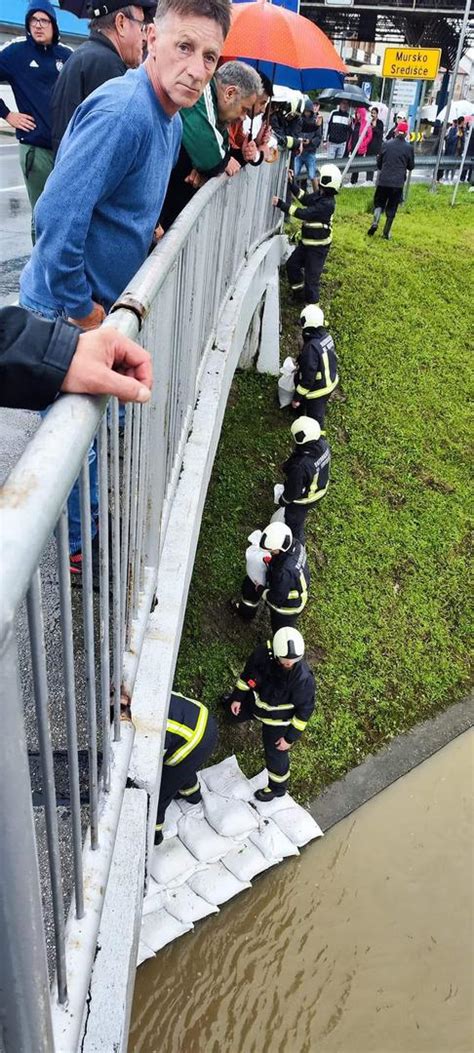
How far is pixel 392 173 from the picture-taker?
1230 cm

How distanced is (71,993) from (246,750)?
448 centimetres

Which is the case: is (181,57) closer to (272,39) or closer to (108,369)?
(108,369)

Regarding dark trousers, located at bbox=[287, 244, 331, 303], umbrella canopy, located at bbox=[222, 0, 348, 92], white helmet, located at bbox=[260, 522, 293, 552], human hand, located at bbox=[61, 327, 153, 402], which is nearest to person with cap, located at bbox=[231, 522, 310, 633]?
white helmet, located at bbox=[260, 522, 293, 552]

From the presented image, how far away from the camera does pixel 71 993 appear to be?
4.88 feet

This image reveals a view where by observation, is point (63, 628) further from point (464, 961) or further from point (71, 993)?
point (464, 961)

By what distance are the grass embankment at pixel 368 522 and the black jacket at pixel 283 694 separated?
705 mm

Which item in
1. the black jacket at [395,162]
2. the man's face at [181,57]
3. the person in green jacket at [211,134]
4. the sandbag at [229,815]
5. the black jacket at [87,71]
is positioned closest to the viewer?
the man's face at [181,57]

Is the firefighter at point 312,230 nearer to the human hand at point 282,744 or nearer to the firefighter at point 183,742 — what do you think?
the human hand at point 282,744

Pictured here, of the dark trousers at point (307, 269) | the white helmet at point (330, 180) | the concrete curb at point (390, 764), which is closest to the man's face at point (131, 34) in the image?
the concrete curb at point (390, 764)

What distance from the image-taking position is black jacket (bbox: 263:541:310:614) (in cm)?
562

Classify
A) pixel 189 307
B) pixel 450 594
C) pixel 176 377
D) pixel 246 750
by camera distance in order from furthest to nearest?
pixel 450 594 → pixel 246 750 → pixel 189 307 → pixel 176 377

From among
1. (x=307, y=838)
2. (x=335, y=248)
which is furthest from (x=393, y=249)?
(x=307, y=838)

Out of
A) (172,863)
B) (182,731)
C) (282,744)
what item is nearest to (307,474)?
(282,744)

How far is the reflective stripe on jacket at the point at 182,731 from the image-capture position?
400cm
